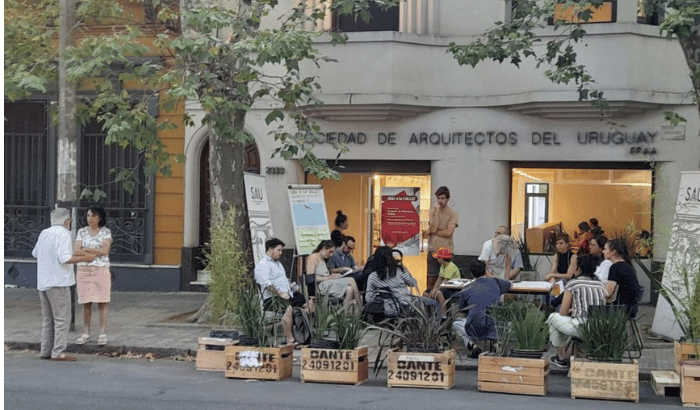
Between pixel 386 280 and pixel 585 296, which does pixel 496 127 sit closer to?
pixel 386 280

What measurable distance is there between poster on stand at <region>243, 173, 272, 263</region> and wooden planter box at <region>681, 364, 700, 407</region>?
6687 mm

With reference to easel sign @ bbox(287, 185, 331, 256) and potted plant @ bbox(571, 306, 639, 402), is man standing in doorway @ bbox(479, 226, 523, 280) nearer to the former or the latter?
easel sign @ bbox(287, 185, 331, 256)

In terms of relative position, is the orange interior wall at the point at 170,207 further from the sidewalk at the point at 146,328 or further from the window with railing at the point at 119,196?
the sidewalk at the point at 146,328

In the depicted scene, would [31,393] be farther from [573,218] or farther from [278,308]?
[573,218]

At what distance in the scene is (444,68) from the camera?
1745cm

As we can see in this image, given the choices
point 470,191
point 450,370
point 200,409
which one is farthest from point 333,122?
point 200,409

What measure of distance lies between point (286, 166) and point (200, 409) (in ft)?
31.8

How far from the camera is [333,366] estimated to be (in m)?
10.5

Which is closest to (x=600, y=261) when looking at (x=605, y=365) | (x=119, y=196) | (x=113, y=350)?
(x=605, y=365)

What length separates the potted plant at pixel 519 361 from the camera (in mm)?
9891

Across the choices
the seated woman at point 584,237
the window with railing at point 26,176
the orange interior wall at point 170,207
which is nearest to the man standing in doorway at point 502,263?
the seated woman at point 584,237

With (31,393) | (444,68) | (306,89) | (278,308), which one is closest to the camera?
(31,393)

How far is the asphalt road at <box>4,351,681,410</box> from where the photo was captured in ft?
30.3

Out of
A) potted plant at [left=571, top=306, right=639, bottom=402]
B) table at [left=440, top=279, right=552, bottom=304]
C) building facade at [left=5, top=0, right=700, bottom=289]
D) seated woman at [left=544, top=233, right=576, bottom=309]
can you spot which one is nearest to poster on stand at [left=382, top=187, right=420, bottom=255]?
building facade at [left=5, top=0, right=700, bottom=289]
